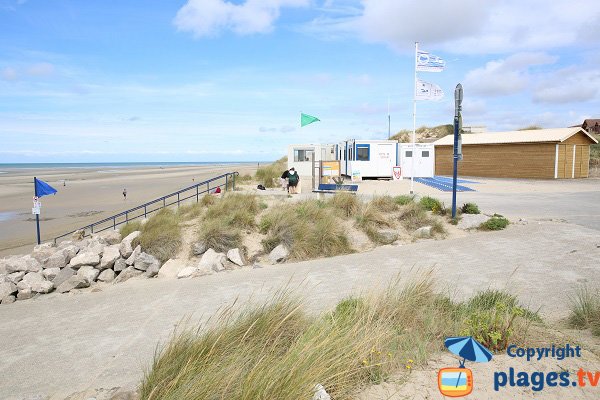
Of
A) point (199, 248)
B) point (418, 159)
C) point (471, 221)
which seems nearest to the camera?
point (199, 248)

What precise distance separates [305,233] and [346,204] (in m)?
2.37

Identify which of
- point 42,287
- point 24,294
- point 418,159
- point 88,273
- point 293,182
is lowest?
point 24,294

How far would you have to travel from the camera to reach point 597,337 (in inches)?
174

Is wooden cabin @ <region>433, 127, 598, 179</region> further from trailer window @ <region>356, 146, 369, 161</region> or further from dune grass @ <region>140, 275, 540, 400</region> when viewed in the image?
dune grass @ <region>140, 275, 540, 400</region>

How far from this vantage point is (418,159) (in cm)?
2920

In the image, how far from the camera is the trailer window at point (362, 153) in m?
26.8

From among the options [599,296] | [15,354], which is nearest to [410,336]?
[599,296]

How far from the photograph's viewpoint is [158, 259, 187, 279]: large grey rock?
10.2 meters

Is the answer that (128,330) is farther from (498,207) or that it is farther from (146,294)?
(498,207)

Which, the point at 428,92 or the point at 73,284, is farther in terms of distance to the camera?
the point at 428,92

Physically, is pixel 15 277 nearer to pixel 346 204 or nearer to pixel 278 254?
pixel 278 254

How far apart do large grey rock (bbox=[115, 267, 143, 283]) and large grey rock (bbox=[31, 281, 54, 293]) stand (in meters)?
1.53

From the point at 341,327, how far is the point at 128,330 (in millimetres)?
4065

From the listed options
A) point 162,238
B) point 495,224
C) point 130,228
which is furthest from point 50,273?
point 495,224
